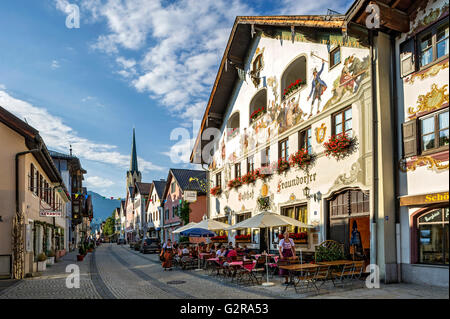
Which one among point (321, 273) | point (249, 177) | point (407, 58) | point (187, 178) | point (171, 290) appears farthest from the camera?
point (187, 178)

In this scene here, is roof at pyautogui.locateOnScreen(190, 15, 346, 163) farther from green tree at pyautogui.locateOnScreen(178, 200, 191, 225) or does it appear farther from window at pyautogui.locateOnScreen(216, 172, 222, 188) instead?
green tree at pyautogui.locateOnScreen(178, 200, 191, 225)

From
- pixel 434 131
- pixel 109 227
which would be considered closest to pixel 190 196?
pixel 434 131

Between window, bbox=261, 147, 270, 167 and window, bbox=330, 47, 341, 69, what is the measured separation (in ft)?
19.7

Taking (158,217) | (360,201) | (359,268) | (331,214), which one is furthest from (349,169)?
(158,217)

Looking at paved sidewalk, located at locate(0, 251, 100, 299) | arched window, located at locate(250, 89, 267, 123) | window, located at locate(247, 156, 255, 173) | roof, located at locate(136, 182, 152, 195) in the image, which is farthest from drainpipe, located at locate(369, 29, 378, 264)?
roof, located at locate(136, 182, 152, 195)

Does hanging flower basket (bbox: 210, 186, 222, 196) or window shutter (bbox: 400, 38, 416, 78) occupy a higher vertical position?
window shutter (bbox: 400, 38, 416, 78)

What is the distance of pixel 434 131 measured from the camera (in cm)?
1063

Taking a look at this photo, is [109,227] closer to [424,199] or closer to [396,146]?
[396,146]

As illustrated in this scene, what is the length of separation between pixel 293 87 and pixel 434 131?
24.7ft

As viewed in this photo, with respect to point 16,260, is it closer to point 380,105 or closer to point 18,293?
point 18,293

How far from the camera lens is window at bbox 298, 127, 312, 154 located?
1611 cm

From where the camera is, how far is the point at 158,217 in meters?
50.3

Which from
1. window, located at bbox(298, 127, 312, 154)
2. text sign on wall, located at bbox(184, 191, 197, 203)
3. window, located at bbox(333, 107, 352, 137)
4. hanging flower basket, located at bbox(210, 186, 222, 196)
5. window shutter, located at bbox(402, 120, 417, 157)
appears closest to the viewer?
window shutter, located at bbox(402, 120, 417, 157)

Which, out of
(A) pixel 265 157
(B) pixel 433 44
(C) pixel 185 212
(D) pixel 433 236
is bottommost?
(C) pixel 185 212
